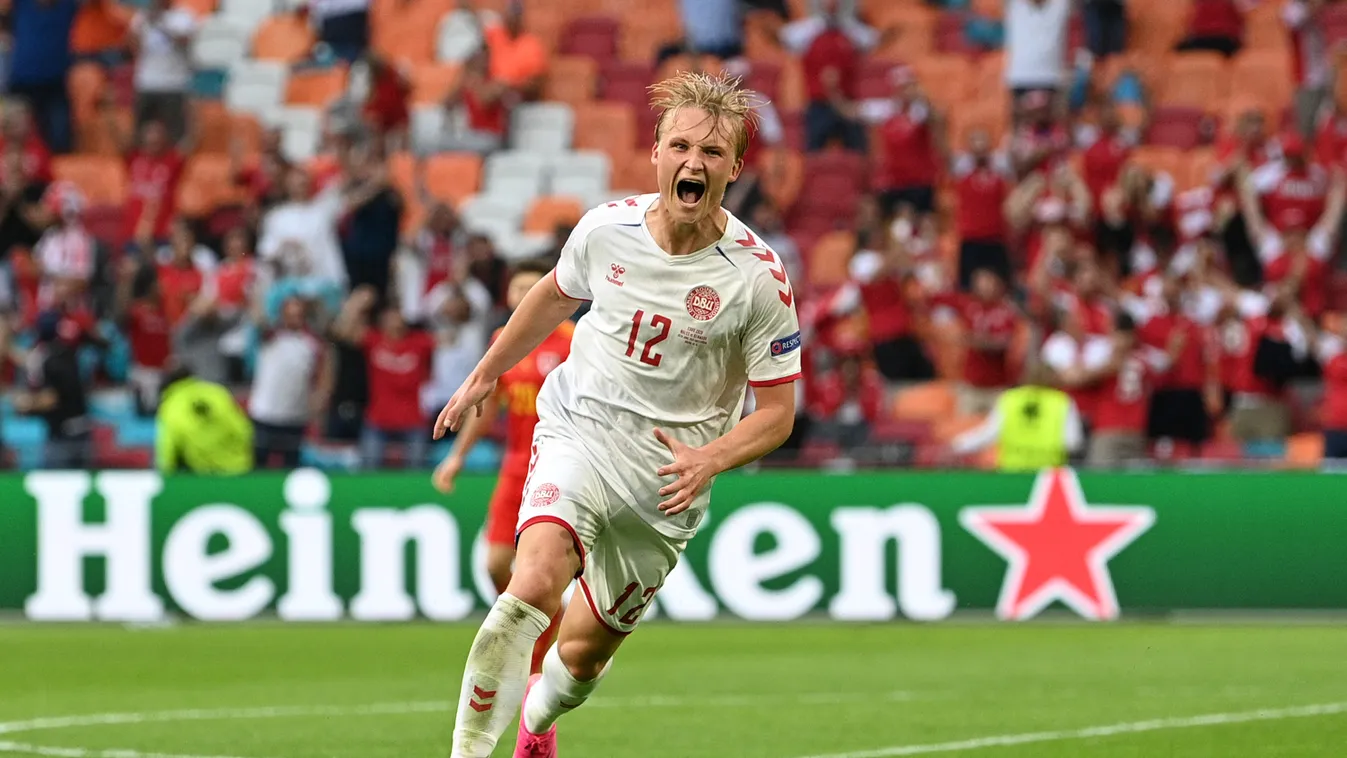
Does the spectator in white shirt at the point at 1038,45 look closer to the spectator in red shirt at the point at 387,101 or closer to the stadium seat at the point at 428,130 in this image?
the stadium seat at the point at 428,130

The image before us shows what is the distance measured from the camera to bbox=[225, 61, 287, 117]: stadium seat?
23344mm

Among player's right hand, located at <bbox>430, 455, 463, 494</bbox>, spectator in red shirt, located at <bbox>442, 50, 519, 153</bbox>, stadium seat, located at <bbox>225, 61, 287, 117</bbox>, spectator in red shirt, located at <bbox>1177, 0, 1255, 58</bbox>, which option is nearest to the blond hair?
player's right hand, located at <bbox>430, 455, 463, 494</bbox>

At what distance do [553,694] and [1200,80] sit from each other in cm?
1629

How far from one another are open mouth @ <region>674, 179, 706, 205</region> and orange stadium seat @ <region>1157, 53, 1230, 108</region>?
16.2 metres

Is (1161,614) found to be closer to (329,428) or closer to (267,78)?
(329,428)

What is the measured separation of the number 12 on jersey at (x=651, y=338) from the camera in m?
6.74

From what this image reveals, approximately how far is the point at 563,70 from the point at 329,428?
621 cm

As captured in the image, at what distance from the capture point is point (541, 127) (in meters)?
22.5

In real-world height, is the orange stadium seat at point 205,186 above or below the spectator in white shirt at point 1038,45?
below

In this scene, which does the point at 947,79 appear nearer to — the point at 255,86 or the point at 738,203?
the point at 738,203

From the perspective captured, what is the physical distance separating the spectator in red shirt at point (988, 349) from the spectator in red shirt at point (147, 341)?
7.24 metres

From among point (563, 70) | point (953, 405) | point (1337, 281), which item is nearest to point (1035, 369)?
point (953, 405)

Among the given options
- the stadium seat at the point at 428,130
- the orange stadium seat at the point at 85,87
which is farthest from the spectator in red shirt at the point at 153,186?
the stadium seat at the point at 428,130

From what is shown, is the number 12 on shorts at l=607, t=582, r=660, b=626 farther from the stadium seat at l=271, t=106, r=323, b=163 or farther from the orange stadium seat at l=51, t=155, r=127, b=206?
the stadium seat at l=271, t=106, r=323, b=163
